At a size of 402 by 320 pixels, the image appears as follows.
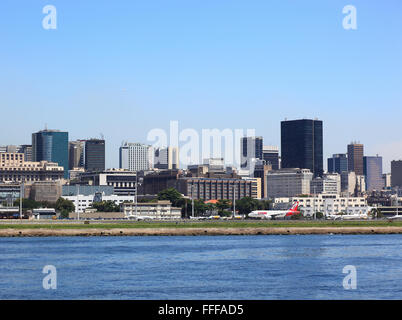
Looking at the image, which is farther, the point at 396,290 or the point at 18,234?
the point at 18,234

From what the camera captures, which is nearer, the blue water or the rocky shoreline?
the blue water

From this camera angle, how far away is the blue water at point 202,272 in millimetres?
46531

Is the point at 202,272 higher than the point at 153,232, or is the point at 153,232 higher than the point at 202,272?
the point at 202,272

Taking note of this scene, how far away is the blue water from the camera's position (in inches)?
1832

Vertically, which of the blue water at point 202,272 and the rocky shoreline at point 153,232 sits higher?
the blue water at point 202,272

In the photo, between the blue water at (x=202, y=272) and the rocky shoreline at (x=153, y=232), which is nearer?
the blue water at (x=202, y=272)

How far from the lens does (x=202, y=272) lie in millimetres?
59594

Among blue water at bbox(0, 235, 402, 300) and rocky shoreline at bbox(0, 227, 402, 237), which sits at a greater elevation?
blue water at bbox(0, 235, 402, 300)

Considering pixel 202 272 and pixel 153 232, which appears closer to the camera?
pixel 202 272
